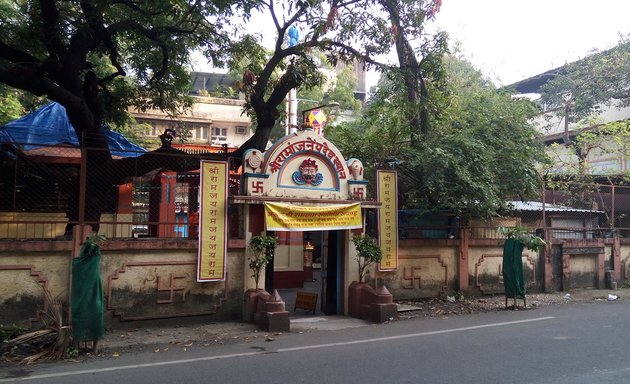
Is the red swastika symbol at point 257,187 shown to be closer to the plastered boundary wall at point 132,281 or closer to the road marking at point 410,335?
the plastered boundary wall at point 132,281

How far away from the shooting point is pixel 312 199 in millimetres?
10680

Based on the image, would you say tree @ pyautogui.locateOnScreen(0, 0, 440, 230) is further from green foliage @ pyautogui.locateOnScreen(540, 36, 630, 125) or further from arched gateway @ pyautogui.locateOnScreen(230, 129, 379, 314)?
green foliage @ pyautogui.locateOnScreen(540, 36, 630, 125)

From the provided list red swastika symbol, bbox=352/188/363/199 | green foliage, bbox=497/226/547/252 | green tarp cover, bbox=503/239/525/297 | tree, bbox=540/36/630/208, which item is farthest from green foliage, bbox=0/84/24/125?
tree, bbox=540/36/630/208

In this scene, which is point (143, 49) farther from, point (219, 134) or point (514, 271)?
point (219, 134)

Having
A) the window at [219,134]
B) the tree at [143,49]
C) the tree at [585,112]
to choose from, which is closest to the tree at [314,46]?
the tree at [143,49]

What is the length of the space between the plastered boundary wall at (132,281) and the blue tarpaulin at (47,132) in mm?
4555

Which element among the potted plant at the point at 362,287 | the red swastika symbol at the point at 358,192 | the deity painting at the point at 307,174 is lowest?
the potted plant at the point at 362,287

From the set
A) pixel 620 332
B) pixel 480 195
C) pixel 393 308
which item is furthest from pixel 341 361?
pixel 480 195

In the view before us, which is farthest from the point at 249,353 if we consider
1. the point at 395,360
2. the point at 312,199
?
the point at 312,199

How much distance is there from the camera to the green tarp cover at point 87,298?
7359 mm

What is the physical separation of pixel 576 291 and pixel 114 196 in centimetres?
1381

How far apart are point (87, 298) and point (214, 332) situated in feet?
8.20

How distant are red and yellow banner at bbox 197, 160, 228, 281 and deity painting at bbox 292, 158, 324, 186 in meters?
1.58

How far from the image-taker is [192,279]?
9.85 meters
